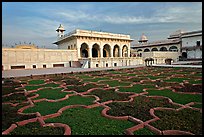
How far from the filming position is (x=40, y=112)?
400 cm

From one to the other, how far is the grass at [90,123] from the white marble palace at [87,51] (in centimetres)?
1876

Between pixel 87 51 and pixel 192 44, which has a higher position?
pixel 192 44

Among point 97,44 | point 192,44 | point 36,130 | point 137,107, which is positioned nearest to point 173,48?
point 192,44

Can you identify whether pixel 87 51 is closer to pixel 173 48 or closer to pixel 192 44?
pixel 173 48

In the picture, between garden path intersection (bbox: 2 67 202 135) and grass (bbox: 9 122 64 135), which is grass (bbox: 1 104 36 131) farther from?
grass (bbox: 9 122 64 135)

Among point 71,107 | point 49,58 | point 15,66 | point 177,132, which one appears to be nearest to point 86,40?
point 49,58

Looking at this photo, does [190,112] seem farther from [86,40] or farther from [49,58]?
[86,40]

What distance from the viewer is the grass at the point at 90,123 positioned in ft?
9.53

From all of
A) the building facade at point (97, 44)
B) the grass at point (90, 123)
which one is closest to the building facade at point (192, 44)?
the building facade at point (97, 44)

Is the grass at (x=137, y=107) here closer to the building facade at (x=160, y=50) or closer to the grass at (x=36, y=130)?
the grass at (x=36, y=130)

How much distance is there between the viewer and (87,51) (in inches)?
1220

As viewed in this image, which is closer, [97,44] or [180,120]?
[180,120]

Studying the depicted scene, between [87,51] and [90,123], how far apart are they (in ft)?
92.5

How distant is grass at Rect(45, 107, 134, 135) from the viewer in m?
2.90
